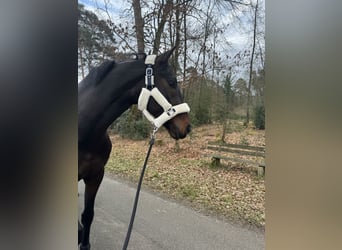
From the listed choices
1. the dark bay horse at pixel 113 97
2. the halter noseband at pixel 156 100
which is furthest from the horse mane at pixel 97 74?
the halter noseband at pixel 156 100

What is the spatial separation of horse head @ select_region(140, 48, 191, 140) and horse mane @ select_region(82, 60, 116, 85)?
8.3 inches

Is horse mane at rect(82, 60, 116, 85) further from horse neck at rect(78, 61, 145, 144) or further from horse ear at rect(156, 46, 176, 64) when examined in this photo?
horse ear at rect(156, 46, 176, 64)

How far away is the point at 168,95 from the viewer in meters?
1.08

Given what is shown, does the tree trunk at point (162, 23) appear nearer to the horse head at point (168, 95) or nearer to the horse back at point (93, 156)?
the horse head at point (168, 95)

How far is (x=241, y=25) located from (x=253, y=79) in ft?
0.94

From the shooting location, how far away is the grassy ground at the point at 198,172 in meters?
1.16

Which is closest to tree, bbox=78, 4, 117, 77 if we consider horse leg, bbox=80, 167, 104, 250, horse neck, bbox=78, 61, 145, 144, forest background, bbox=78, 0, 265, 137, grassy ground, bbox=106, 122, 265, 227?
forest background, bbox=78, 0, 265, 137

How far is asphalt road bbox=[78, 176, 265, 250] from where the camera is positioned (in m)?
1.17

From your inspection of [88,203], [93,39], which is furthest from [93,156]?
[93,39]
